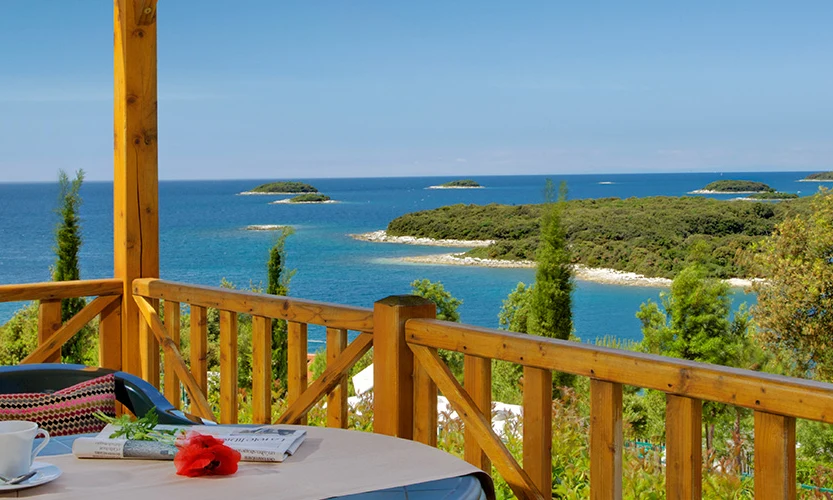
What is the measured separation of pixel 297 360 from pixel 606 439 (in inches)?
44.5

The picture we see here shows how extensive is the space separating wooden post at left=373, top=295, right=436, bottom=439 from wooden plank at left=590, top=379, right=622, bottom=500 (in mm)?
588

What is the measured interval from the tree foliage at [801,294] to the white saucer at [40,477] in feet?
51.2

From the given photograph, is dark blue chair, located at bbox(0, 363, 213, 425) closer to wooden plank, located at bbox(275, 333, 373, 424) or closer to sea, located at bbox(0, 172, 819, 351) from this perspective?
wooden plank, located at bbox(275, 333, 373, 424)

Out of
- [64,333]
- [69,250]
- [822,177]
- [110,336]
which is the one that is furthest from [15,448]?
[822,177]

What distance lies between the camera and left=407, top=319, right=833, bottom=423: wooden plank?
1458mm

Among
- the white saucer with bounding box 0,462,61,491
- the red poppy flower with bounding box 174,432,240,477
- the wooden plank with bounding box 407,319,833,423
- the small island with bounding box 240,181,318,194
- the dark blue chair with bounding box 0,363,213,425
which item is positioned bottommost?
the dark blue chair with bounding box 0,363,213,425

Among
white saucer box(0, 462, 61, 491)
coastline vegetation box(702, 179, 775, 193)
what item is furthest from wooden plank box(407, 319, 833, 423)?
coastline vegetation box(702, 179, 775, 193)

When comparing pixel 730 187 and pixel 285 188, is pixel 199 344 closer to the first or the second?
pixel 730 187

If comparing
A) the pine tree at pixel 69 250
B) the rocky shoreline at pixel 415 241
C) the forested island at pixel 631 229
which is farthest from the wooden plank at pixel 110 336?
the rocky shoreline at pixel 415 241

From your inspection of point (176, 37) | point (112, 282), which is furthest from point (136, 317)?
point (176, 37)

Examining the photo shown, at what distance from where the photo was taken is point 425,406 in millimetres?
2221

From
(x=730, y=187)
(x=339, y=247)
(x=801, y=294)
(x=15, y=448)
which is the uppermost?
(x=730, y=187)

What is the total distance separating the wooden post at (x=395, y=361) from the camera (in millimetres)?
2219

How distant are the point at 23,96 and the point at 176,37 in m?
6.66
